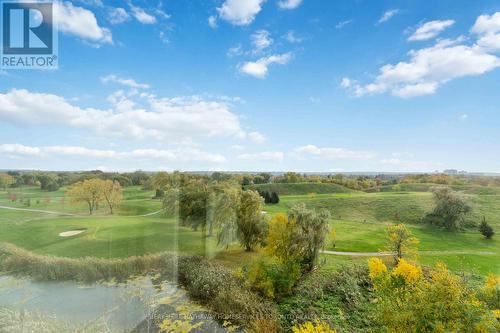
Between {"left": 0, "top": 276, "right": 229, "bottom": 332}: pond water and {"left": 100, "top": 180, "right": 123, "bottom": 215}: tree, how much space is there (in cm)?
252

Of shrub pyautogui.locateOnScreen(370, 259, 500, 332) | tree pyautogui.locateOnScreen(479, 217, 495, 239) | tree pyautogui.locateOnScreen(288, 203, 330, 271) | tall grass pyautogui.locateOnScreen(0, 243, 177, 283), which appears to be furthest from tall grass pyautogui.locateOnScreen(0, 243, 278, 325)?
tree pyautogui.locateOnScreen(479, 217, 495, 239)

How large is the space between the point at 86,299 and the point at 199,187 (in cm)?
494

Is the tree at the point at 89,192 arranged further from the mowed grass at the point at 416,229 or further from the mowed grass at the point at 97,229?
the mowed grass at the point at 416,229

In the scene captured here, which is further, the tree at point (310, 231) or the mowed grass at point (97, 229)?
the tree at point (310, 231)

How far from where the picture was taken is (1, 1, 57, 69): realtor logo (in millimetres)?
4352

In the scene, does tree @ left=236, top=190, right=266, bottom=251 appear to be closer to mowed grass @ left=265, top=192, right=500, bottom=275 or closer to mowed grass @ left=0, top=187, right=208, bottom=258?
mowed grass @ left=0, top=187, right=208, bottom=258

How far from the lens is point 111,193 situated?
27.1 feet

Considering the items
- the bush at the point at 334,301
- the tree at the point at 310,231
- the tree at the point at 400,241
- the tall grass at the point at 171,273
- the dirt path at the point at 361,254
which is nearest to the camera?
the bush at the point at 334,301

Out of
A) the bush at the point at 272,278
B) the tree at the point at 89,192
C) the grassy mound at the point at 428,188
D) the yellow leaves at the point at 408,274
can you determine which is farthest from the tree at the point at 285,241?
the grassy mound at the point at 428,188

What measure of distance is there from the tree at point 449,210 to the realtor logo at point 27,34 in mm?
18481

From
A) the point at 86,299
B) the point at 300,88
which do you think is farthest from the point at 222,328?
the point at 300,88

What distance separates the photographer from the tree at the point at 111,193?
8.03m

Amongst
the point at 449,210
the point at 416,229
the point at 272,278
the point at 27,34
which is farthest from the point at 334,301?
the point at 449,210

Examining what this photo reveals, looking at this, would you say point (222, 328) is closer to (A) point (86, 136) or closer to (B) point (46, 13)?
(A) point (86, 136)
